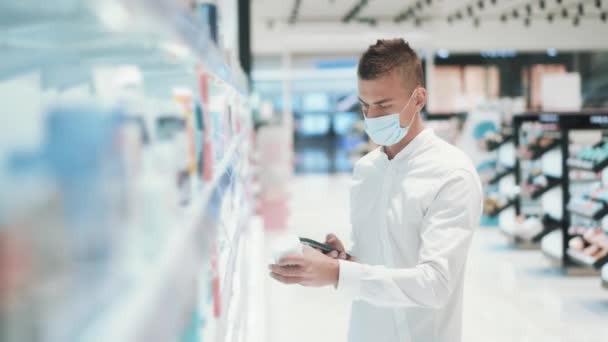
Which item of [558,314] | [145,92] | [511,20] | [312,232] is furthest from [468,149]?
[145,92]

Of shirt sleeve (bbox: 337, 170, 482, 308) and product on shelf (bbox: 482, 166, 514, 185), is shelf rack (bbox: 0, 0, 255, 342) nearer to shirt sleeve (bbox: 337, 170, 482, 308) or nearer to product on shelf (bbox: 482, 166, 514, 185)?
shirt sleeve (bbox: 337, 170, 482, 308)

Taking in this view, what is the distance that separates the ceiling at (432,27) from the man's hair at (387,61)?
49.7ft

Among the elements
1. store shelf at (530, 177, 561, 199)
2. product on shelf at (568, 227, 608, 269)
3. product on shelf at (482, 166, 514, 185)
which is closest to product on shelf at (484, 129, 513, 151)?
product on shelf at (482, 166, 514, 185)

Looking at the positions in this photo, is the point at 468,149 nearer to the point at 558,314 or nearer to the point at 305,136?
the point at 558,314

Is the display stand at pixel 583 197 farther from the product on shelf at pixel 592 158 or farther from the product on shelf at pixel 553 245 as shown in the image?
the product on shelf at pixel 553 245

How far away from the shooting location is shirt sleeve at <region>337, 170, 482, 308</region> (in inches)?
65.4

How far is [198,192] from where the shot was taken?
118 cm

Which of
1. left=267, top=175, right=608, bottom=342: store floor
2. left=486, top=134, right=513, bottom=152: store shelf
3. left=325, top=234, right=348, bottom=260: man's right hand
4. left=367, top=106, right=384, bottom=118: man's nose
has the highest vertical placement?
left=367, top=106, right=384, bottom=118: man's nose

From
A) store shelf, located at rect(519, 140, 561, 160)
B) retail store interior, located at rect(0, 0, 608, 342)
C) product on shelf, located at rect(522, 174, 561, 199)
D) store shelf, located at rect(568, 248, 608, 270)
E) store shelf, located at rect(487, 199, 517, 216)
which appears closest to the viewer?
retail store interior, located at rect(0, 0, 608, 342)

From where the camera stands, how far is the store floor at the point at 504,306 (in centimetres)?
484

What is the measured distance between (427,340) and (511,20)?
17.7m

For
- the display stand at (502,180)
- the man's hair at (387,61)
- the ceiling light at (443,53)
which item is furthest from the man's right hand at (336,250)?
the ceiling light at (443,53)

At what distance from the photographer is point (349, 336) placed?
2086mm

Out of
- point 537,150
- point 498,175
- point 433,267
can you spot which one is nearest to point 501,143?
point 498,175
